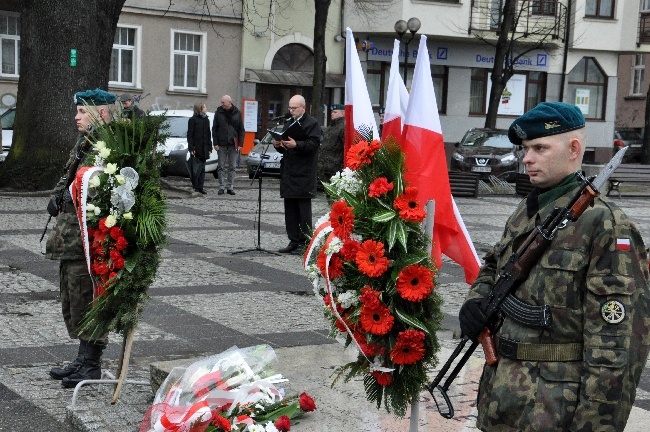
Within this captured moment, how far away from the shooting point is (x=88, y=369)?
6652 mm

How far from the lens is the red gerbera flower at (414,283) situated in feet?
Result: 15.6

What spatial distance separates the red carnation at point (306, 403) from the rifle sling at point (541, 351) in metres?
2.03

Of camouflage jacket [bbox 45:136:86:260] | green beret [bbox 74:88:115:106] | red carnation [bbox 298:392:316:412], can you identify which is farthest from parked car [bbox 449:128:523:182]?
red carnation [bbox 298:392:316:412]

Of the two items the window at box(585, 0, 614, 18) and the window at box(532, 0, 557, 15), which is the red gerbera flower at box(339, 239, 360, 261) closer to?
the window at box(532, 0, 557, 15)

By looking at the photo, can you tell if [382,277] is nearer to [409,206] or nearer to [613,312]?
[409,206]

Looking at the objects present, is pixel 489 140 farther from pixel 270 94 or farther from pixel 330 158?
pixel 330 158

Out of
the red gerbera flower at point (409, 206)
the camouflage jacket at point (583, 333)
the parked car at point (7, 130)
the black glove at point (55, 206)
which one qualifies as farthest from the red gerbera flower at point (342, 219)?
the parked car at point (7, 130)

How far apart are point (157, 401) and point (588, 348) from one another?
8.94 ft

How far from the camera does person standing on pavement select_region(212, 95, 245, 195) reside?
2069cm

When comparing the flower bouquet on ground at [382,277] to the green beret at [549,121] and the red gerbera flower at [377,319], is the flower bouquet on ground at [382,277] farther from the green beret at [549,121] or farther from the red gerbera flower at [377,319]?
the green beret at [549,121]

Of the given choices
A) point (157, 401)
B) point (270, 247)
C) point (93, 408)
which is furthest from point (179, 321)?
point (270, 247)

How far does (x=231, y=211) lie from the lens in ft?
57.8

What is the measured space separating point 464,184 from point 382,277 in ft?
61.8

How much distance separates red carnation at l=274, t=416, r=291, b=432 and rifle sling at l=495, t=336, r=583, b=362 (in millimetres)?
1821
